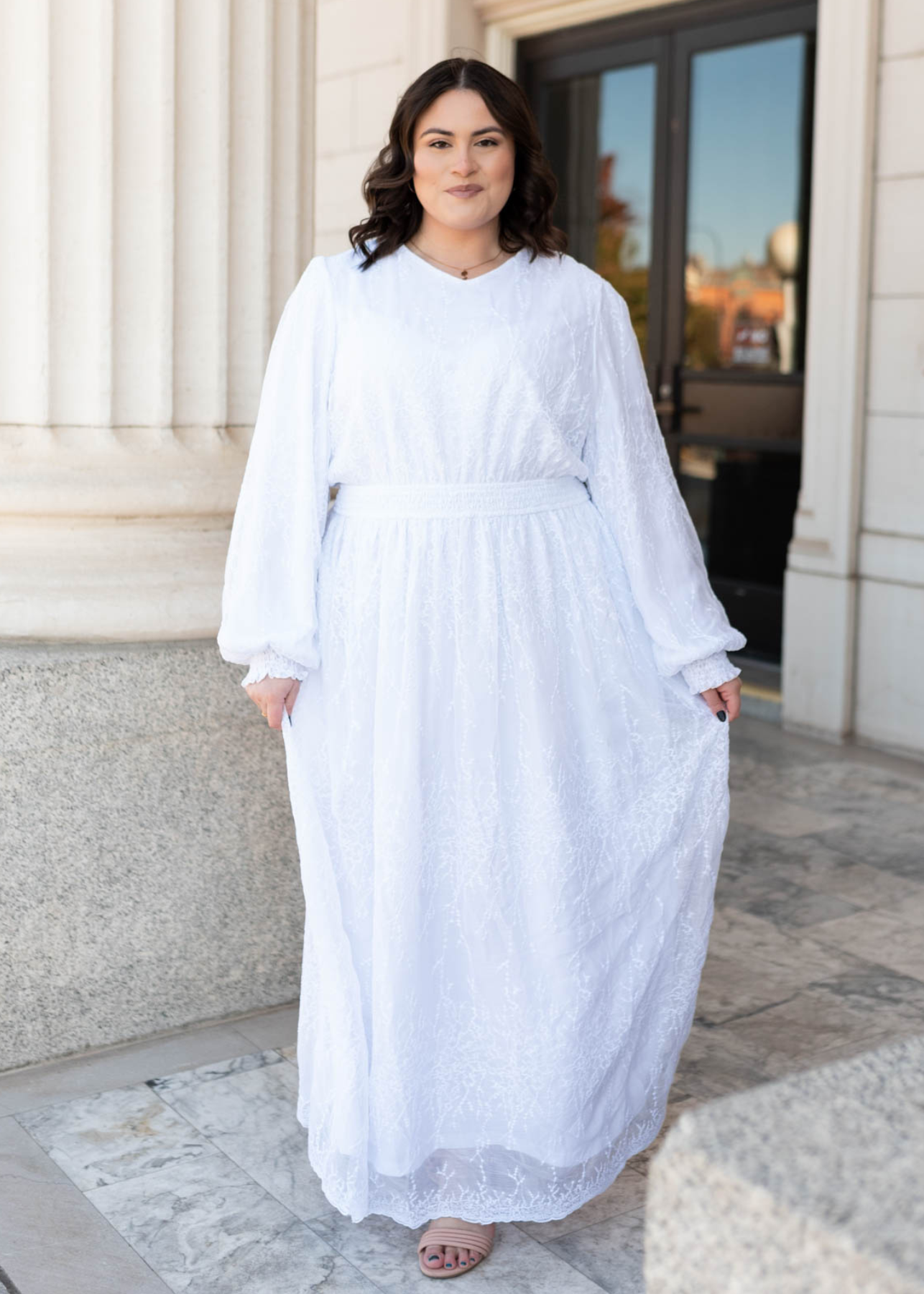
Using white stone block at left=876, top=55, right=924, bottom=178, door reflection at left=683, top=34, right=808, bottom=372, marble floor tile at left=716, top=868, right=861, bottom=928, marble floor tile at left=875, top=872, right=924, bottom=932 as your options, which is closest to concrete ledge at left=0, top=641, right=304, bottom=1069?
marble floor tile at left=716, top=868, right=861, bottom=928

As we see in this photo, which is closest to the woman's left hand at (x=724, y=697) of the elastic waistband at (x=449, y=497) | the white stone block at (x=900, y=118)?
the elastic waistband at (x=449, y=497)

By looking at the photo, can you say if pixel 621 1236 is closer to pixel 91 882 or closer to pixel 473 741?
pixel 473 741

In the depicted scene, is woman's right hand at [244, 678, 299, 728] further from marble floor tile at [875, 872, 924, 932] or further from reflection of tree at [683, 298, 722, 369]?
reflection of tree at [683, 298, 722, 369]

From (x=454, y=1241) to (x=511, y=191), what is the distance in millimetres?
1645

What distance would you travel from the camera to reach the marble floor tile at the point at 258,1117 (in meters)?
2.67

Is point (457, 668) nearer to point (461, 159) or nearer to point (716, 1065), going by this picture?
point (461, 159)

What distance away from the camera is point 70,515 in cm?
319

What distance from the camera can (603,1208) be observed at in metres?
2.62

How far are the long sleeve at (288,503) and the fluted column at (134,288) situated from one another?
2.65 feet

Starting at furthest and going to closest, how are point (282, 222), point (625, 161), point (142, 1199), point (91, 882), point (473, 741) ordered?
point (625, 161) < point (282, 222) < point (91, 882) < point (142, 1199) < point (473, 741)

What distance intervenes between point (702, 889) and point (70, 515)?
1.48 m

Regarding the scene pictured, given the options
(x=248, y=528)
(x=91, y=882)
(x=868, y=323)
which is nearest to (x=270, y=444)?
(x=248, y=528)

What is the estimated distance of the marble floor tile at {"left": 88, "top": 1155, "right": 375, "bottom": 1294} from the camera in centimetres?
238

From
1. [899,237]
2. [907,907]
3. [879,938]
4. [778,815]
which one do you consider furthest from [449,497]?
[899,237]
